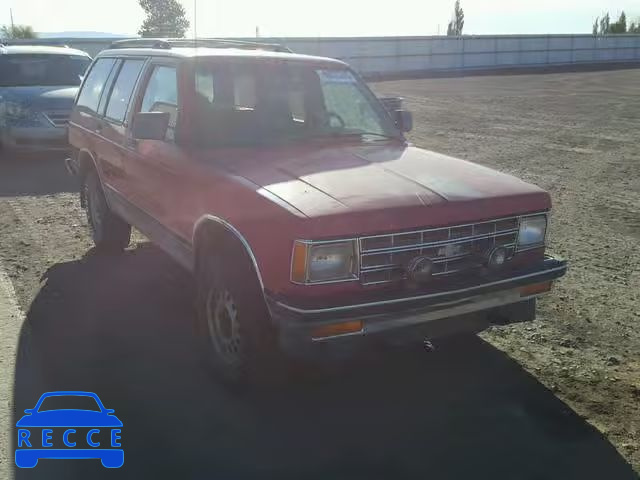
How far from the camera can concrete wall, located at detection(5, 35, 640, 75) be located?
36344mm

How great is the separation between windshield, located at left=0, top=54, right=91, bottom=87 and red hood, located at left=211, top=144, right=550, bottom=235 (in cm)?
882

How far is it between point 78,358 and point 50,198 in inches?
204

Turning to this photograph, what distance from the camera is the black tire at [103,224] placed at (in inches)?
261

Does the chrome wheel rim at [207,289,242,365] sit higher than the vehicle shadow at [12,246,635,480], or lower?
higher

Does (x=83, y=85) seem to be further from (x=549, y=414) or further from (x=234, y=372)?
(x=549, y=414)

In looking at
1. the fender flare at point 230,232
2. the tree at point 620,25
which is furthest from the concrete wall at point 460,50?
the fender flare at point 230,232

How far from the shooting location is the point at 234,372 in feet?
13.3

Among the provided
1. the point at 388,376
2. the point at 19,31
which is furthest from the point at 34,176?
the point at 19,31

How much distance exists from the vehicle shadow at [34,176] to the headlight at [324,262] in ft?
22.8

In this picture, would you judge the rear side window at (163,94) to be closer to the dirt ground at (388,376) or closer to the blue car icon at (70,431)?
the dirt ground at (388,376)

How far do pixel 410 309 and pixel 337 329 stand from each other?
39 centimetres

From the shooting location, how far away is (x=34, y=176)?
10711 millimetres

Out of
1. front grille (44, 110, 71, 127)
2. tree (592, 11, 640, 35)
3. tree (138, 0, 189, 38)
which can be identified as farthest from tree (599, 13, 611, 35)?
front grille (44, 110, 71, 127)

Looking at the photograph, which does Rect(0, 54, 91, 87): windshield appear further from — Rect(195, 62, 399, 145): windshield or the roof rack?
Rect(195, 62, 399, 145): windshield
